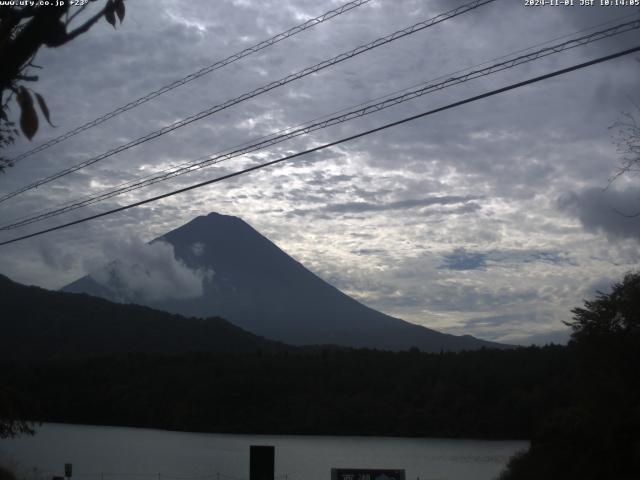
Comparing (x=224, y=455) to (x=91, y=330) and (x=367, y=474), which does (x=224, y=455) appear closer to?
(x=367, y=474)

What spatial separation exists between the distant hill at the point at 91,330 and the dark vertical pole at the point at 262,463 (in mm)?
82713

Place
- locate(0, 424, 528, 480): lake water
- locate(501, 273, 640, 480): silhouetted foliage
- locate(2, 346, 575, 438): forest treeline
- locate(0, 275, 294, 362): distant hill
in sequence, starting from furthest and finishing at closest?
locate(0, 275, 294, 362): distant hill → locate(2, 346, 575, 438): forest treeline → locate(0, 424, 528, 480): lake water → locate(501, 273, 640, 480): silhouetted foliage

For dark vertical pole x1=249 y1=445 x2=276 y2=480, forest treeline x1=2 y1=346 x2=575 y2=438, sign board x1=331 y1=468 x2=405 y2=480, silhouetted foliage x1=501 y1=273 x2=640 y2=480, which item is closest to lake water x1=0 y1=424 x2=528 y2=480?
forest treeline x1=2 y1=346 x2=575 y2=438

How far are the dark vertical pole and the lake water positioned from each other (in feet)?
67.7

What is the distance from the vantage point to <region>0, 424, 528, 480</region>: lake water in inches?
1609

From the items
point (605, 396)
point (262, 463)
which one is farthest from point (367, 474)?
point (605, 396)

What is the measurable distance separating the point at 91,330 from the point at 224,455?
60.7 m

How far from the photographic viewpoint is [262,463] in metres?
13.7

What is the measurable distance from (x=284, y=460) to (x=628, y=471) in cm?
3155

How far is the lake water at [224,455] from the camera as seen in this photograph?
134 ft

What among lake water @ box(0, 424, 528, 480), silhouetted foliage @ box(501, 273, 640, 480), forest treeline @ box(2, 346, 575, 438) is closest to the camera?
silhouetted foliage @ box(501, 273, 640, 480)

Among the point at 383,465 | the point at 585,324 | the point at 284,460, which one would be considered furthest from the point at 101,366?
the point at 585,324

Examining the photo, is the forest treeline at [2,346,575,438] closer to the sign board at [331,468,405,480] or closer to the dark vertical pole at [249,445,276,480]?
the sign board at [331,468,405,480]

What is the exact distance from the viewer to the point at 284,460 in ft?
160
